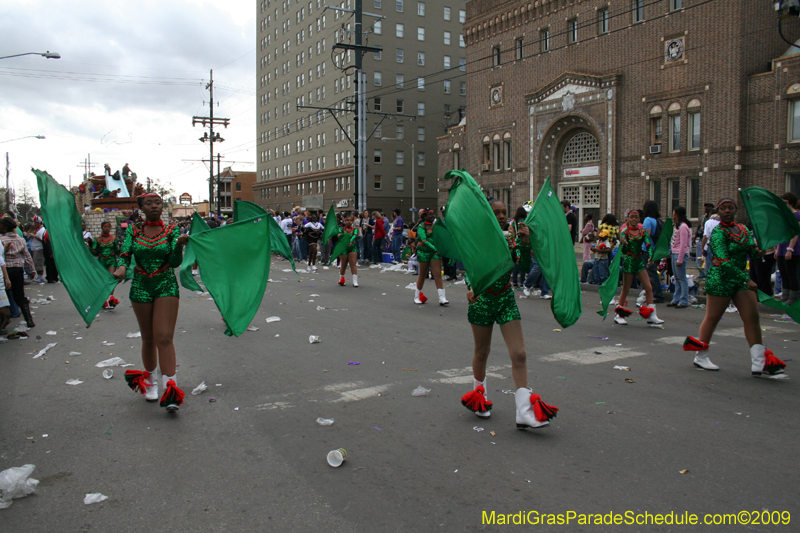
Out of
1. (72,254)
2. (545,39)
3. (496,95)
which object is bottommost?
(72,254)

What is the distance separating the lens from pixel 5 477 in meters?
3.87

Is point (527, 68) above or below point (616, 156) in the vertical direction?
above

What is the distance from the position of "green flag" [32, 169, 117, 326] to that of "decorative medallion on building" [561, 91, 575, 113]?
33.3 meters

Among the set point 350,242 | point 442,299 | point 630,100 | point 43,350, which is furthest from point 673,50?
point 43,350

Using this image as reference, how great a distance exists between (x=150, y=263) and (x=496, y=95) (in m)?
37.9

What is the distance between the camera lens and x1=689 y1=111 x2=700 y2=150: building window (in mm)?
29953

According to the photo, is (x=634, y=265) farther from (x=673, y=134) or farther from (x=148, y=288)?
(x=673, y=134)

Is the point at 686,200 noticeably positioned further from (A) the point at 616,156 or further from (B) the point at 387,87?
(B) the point at 387,87

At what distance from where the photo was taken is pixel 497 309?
16.0 ft

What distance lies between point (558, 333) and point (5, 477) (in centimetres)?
710

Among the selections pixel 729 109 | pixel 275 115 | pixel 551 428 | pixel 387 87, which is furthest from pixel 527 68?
pixel 275 115

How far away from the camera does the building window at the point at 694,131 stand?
2995 cm

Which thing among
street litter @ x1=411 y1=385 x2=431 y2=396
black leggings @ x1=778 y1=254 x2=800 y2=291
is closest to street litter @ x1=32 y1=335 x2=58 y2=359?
street litter @ x1=411 y1=385 x2=431 y2=396

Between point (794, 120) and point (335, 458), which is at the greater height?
point (794, 120)
